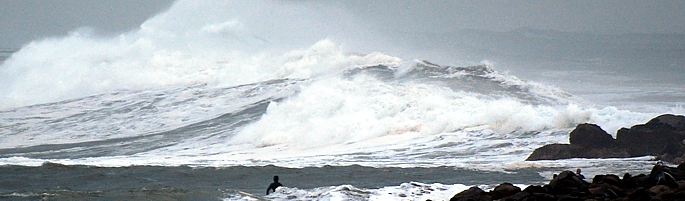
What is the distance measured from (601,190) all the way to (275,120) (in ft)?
57.3

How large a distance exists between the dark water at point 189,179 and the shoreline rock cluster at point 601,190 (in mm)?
3984

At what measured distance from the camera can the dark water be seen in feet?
39.8

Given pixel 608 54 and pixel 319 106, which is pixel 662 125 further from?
pixel 608 54

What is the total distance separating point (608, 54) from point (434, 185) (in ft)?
261

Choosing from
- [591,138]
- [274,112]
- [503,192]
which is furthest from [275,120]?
[503,192]

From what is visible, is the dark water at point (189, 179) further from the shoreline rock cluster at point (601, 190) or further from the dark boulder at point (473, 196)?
the shoreline rock cluster at point (601, 190)

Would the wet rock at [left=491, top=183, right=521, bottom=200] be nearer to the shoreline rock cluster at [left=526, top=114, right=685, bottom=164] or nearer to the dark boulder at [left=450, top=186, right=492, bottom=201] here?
the dark boulder at [left=450, top=186, right=492, bottom=201]

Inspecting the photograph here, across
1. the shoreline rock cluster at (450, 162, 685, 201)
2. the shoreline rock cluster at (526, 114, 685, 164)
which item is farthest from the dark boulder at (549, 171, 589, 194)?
the shoreline rock cluster at (526, 114, 685, 164)

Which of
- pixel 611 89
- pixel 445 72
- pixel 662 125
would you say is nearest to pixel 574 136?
pixel 662 125

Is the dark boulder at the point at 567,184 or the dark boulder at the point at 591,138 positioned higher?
the dark boulder at the point at 591,138

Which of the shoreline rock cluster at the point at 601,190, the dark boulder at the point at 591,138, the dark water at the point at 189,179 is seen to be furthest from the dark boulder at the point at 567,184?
the dark boulder at the point at 591,138

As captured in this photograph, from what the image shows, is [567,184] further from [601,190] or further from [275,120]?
[275,120]

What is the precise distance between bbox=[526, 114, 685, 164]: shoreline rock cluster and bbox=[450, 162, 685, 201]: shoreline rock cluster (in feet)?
20.6

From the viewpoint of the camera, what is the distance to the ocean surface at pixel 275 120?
A: 13953 millimetres
